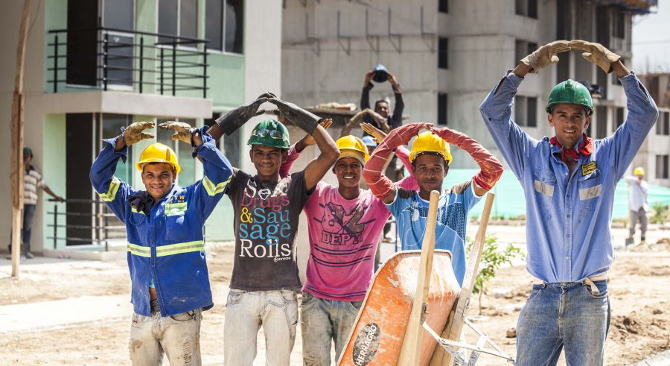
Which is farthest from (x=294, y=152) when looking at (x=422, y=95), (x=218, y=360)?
(x=422, y=95)

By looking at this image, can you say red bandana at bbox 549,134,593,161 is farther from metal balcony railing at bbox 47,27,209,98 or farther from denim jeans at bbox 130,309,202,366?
metal balcony railing at bbox 47,27,209,98

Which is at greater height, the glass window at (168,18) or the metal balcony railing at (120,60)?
the glass window at (168,18)

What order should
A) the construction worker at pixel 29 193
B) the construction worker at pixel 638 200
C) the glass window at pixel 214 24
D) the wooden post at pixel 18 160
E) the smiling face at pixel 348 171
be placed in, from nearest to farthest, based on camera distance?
the smiling face at pixel 348 171, the wooden post at pixel 18 160, the construction worker at pixel 29 193, the glass window at pixel 214 24, the construction worker at pixel 638 200

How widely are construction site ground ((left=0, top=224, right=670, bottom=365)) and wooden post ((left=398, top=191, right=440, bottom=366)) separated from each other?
14.2 ft

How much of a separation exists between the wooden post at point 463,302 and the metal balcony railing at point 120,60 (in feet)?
45.0

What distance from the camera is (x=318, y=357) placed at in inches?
246

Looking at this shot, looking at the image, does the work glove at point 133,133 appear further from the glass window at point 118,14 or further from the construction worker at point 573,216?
the glass window at point 118,14

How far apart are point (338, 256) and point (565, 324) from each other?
1.61 meters

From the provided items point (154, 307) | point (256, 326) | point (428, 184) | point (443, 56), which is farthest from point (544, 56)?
point (443, 56)

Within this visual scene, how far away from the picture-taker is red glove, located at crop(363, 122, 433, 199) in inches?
251

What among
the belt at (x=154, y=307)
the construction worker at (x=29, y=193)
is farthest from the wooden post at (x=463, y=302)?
the construction worker at (x=29, y=193)

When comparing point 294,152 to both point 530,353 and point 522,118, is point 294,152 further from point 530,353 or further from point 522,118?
point 522,118

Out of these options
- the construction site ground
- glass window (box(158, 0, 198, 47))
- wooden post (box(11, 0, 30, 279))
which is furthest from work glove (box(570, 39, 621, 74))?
glass window (box(158, 0, 198, 47))

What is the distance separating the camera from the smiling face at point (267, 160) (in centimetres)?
625
